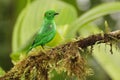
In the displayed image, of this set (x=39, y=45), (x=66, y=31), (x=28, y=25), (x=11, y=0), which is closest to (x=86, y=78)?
(x=39, y=45)

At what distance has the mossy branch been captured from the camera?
145 centimetres

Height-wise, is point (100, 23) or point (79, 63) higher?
point (79, 63)

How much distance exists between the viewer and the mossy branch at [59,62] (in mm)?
1452

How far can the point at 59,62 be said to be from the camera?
58.6 inches

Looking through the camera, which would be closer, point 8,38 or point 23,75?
point 23,75

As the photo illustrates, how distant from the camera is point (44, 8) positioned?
212cm

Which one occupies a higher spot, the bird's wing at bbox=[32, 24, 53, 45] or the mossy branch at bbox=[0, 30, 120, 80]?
the bird's wing at bbox=[32, 24, 53, 45]

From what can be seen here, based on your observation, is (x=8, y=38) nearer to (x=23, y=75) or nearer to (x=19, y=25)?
(x=19, y=25)

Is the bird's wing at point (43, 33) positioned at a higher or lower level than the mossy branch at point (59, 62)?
higher

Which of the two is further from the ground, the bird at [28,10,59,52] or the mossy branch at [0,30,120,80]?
the bird at [28,10,59,52]

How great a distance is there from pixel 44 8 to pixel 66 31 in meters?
0.26

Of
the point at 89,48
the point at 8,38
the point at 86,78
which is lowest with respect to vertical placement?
the point at 8,38

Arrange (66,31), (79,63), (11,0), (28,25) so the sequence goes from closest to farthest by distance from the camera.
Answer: (79,63)
(66,31)
(28,25)
(11,0)

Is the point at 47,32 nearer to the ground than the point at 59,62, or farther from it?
farther from it
